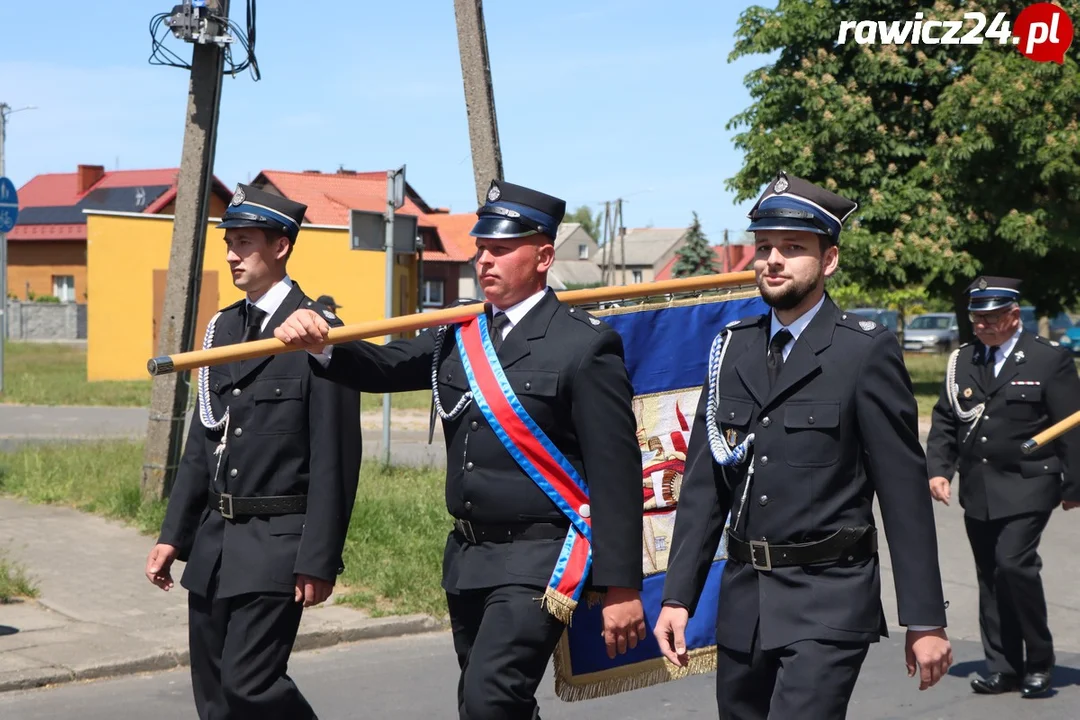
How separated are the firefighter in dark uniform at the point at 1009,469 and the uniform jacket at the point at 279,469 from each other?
4077 mm

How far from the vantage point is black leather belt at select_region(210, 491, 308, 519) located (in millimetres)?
4770

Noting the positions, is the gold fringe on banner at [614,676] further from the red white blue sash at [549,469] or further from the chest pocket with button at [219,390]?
the chest pocket with button at [219,390]

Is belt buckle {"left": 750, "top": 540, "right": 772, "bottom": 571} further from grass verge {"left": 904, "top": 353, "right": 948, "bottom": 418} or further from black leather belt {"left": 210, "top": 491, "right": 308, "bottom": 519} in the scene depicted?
grass verge {"left": 904, "top": 353, "right": 948, "bottom": 418}

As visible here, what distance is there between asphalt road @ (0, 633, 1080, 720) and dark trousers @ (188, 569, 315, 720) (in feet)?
6.65

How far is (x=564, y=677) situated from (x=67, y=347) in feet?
169

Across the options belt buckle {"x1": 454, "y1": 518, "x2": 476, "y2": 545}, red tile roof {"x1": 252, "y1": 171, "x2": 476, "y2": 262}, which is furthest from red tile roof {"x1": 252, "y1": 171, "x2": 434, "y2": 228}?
belt buckle {"x1": 454, "y1": 518, "x2": 476, "y2": 545}

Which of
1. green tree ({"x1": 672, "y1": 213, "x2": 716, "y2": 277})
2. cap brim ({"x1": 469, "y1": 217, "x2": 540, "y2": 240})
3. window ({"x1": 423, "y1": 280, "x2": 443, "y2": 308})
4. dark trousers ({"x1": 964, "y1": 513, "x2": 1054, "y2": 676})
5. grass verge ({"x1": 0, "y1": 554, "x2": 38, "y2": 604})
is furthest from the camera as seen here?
green tree ({"x1": 672, "y1": 213, "x2": 716, "y2": 277})

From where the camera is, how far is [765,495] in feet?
13.1

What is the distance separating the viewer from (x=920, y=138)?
30125 mm

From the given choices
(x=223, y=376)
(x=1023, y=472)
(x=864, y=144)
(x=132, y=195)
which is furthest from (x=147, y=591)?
(x=132, y=195)

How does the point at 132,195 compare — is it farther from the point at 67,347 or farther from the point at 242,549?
the point at 242,549

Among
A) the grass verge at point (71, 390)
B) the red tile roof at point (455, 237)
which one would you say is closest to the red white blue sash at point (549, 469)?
the grass verge at point (71, 390)

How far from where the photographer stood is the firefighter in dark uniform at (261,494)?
4.64 meters

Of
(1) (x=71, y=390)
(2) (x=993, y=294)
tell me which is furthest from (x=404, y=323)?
(1) (x=71, y=390)
